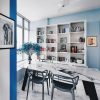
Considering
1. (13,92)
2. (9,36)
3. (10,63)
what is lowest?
(13,92)

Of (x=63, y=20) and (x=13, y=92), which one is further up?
(x=63, y=20)

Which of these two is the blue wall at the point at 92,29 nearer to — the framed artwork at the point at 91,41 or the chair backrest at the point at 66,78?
the framed artwork at the point at 91,41

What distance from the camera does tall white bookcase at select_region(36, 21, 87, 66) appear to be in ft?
17.2

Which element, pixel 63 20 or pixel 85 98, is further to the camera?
pixel 63 20

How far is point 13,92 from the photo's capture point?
2.30m

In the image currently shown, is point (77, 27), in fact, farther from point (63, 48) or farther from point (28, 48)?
point (28, 48)

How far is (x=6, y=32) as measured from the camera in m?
1.99

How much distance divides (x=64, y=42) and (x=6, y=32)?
12.4 feet

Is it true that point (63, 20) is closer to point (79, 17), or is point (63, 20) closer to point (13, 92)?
point (79, 17)

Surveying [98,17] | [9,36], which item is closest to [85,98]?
[9,36]

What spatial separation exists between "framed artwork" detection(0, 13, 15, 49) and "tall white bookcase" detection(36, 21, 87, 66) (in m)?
3.43

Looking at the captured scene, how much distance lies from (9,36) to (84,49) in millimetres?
3530

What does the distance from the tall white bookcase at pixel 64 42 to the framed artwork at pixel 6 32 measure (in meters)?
3.43

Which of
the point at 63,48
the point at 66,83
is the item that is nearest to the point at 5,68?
the point at 66,83
